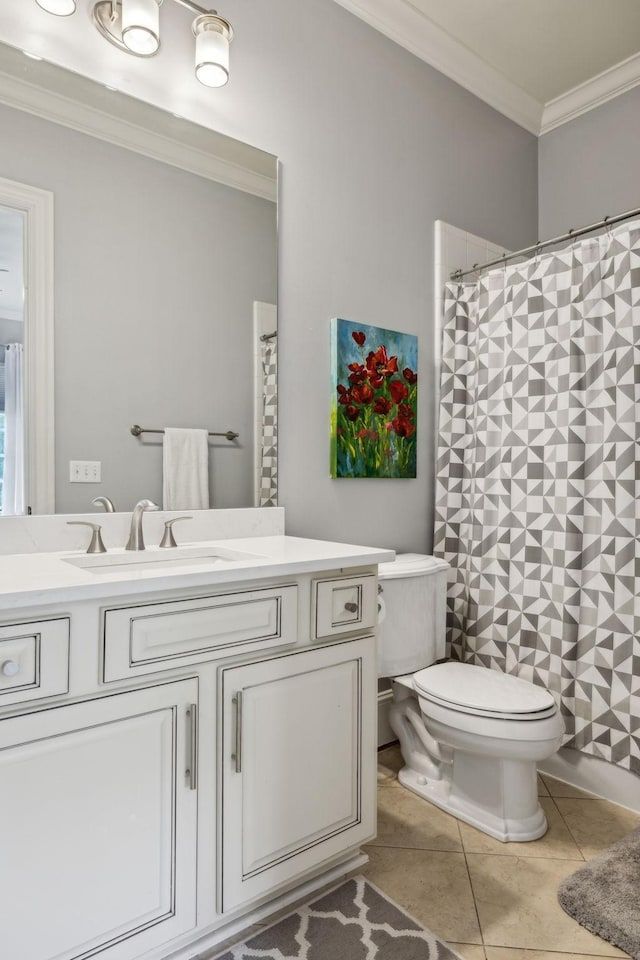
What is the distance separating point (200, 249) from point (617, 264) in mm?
1369

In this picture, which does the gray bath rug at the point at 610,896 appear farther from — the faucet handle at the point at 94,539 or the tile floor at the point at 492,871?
the faucet handle at the point at 94,539

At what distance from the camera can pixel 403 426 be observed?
2338mm

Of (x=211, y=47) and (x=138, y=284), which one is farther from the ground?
(x=211, y=47)

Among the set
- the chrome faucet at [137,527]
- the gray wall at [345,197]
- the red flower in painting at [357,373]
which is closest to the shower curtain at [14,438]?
the chrome faucet at [137,527]

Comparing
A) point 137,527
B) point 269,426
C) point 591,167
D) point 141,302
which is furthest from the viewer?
point 591,167

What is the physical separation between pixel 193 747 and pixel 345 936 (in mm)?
611

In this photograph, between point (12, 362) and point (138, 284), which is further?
point (138, 284)

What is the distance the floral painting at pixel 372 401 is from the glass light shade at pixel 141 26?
0.95 m

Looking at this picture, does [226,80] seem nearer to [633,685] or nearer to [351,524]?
[351,524]

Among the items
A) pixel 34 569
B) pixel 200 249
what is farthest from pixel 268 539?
pixel 200 249

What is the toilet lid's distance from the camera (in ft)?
5.60

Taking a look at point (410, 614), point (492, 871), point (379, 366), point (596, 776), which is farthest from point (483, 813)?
point (379, 366)

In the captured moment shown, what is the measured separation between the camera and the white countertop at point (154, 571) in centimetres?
99

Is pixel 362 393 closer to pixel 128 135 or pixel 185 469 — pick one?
pixel 185 469
